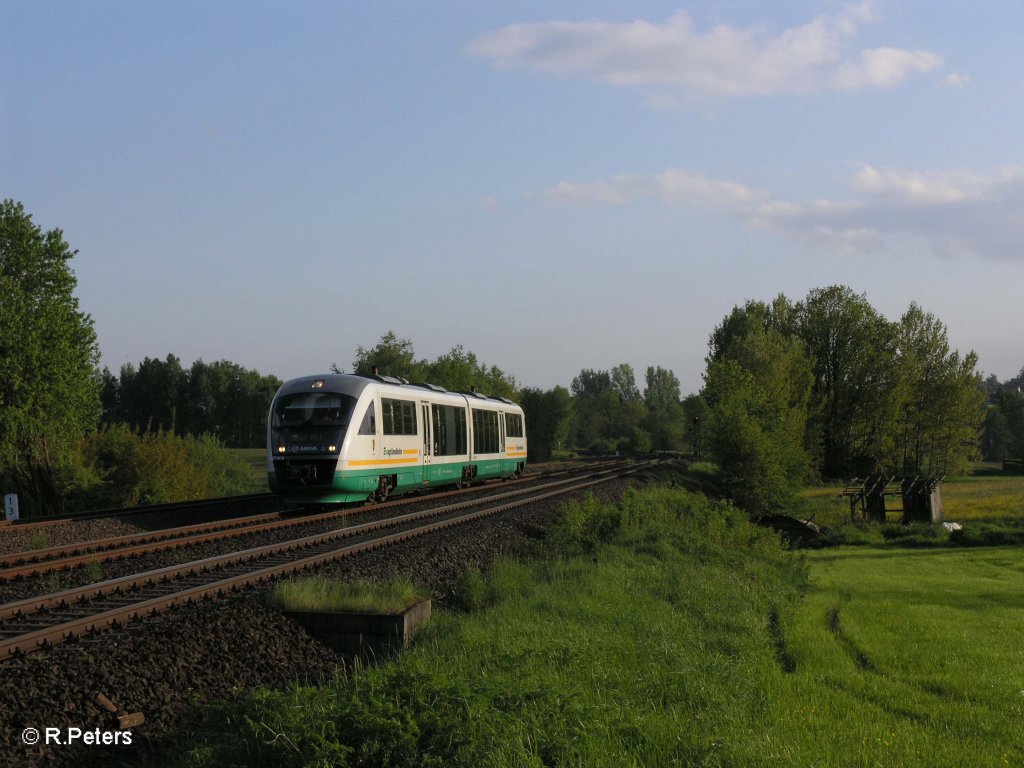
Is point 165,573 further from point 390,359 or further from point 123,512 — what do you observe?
point 390,359

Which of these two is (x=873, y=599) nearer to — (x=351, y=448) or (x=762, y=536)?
(x=762, y=536)

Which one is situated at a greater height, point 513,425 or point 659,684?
point 513,425

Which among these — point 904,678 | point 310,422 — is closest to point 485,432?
point 310,422

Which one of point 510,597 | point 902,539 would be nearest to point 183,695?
point 510,597

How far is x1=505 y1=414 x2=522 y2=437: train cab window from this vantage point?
37.1 m

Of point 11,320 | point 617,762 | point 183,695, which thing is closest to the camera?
point 617,762

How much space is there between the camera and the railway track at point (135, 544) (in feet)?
43.4

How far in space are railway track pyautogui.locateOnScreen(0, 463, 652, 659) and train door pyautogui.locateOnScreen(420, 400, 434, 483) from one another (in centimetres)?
778

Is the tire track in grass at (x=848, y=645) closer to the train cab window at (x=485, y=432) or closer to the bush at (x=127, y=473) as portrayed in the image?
the train cab window at (x=485, y=432)

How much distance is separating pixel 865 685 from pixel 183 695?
266 inches

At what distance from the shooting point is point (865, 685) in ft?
31.6

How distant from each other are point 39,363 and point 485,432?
51.7 ft

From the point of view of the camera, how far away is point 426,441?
87.5 feet

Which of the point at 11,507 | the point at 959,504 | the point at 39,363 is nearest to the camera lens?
the point at 11,507
